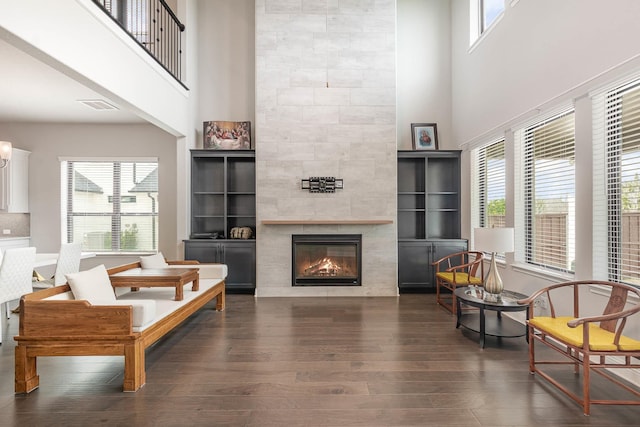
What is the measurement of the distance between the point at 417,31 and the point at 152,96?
4861mm

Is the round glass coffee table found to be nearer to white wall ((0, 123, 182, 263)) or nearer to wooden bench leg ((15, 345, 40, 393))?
wooden bench leg ((15, 345, 40, 393))

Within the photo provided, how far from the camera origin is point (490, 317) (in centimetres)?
459

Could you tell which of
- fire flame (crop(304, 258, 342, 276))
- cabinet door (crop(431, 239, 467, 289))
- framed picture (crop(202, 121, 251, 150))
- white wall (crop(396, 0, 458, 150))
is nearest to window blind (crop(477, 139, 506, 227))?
cabinet door (crop(431, 239, 467, 289))

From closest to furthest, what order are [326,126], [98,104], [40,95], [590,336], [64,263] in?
[590,336], [64,263], [40,95], [98,104], [326,126]

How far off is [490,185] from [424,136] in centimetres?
166

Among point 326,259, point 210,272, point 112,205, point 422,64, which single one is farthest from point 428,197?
point 112,205

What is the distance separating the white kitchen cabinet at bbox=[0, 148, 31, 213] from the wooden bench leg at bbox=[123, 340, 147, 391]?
5.70 metres

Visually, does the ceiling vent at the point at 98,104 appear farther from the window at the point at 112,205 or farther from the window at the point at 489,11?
the window at the point at 489,11

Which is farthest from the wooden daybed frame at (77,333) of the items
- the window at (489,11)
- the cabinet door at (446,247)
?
the window at (489,11)

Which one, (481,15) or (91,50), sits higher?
(481,15)

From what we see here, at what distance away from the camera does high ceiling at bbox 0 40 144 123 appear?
13.5 feet

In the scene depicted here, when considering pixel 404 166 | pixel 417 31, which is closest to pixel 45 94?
pixel 404 166

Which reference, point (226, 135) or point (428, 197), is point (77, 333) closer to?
point (226, 135)

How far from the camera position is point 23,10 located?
2623mm
